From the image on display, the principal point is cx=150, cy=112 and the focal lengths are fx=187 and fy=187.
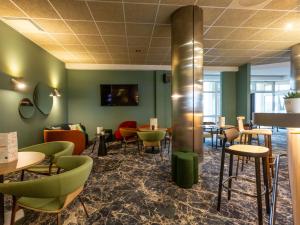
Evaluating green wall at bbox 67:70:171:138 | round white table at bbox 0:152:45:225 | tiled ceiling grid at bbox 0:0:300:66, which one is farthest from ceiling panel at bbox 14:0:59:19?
green wall at bbox 67:70:171:138

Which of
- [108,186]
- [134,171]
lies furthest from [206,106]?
[108,186]

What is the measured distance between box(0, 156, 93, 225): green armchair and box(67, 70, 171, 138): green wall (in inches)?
214

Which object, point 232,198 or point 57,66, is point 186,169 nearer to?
point 232,198

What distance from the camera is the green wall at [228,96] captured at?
7762 mm

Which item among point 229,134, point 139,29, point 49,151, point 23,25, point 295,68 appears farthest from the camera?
point 295,68

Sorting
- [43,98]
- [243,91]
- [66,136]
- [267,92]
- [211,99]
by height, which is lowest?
[66,136]

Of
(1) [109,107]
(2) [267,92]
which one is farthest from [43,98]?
(2) [267,92]

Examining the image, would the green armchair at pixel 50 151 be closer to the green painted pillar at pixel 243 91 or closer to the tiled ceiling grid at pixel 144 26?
the tiled ceiling grid at pixel 144 26

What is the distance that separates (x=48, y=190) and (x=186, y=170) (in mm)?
1910

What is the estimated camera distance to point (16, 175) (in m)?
3.40

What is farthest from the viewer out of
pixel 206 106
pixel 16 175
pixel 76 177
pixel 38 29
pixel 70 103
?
pixel 206 106

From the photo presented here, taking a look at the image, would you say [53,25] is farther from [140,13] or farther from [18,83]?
[140,13]

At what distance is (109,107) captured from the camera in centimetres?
712

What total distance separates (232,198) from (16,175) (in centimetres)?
364
